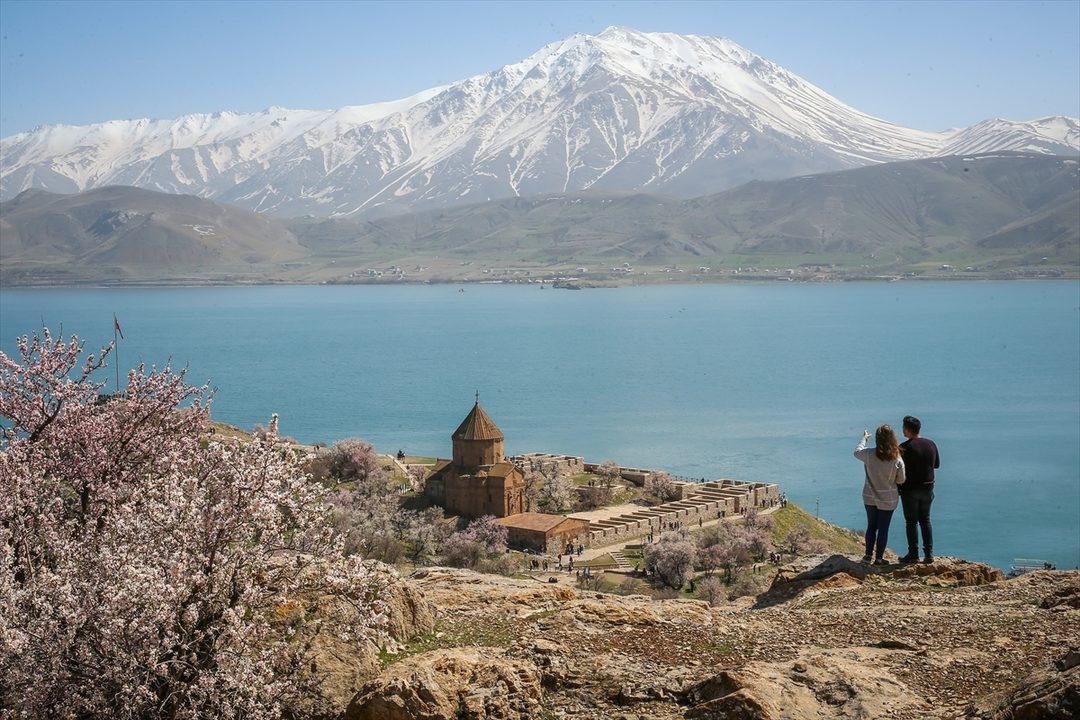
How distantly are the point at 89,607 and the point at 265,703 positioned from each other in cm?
146

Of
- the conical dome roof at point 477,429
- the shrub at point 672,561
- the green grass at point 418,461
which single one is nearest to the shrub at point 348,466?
the conical dome roof at point 477,429

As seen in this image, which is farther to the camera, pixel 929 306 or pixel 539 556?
pixel 929 306

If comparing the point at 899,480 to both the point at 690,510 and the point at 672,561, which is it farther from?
the point at 690,510

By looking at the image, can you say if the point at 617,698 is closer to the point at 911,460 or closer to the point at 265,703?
the point at 265,703

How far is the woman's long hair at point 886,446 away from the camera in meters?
11.8

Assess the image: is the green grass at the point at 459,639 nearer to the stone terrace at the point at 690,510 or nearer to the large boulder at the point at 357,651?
the large boulder at the point at 357,651

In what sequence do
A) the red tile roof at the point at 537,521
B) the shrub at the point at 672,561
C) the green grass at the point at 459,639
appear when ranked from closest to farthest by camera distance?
the green grass at the point at 459,639 < the shrub at the point at 672,561 < the red tile roof at the point at 537,521

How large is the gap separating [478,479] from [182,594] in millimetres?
30864

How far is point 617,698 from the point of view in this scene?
29.8 feet

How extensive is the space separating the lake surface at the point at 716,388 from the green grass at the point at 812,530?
14.2 ft

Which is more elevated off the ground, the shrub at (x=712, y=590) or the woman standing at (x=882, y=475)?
the woman standing at (x=882, y=475)

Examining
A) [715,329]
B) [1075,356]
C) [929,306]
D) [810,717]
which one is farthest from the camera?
[929,306]

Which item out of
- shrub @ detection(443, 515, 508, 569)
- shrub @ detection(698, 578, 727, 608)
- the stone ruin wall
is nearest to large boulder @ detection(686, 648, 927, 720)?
shrub @ detection(698, 578, 727, 608)

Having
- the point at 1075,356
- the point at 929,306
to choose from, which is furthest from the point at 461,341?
the point at 929,306
